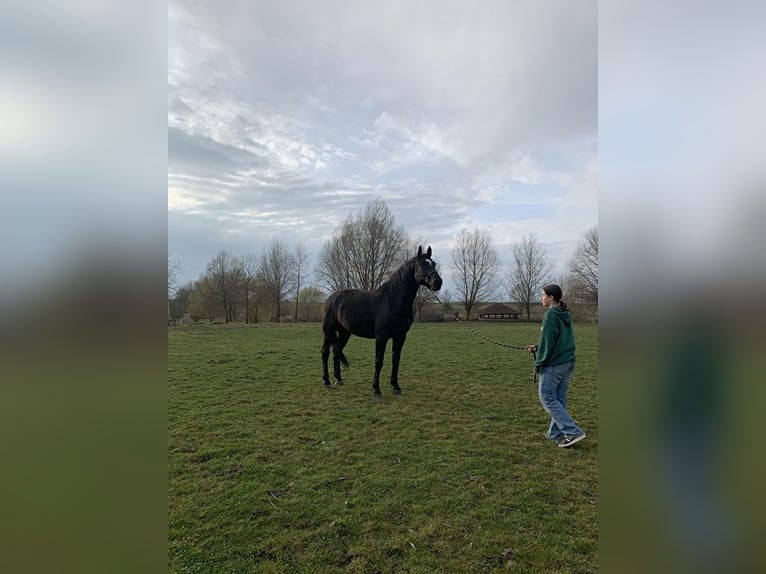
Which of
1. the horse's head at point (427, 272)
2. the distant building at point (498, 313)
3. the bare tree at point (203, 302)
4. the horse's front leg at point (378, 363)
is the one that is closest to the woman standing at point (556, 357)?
the horse's head at point (427, 272)

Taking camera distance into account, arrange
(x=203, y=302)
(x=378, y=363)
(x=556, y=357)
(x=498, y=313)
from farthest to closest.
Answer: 1. (x=498, y=313)
2. (x=203, y=302)
3. (x=378, y=363)
4. (x=556, y=357)

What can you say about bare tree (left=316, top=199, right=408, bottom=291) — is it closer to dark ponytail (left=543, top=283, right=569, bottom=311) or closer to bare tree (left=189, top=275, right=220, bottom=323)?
bare tree (left=189, top=275, right=220, bottom=323)

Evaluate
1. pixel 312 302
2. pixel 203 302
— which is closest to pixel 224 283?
pixel 203 302

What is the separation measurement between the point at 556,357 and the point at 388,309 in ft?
11.7

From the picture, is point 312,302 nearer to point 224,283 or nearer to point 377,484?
point 224,283

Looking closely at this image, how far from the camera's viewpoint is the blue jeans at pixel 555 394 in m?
4.86

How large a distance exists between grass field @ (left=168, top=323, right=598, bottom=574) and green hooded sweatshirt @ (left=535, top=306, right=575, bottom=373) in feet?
3.89

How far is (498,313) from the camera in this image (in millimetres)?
45938

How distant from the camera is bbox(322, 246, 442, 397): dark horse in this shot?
727 cm

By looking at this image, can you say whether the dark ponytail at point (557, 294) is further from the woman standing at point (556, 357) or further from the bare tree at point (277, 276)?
the bare tree at point (277, 276)

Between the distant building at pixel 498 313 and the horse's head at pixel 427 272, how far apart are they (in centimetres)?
3928
